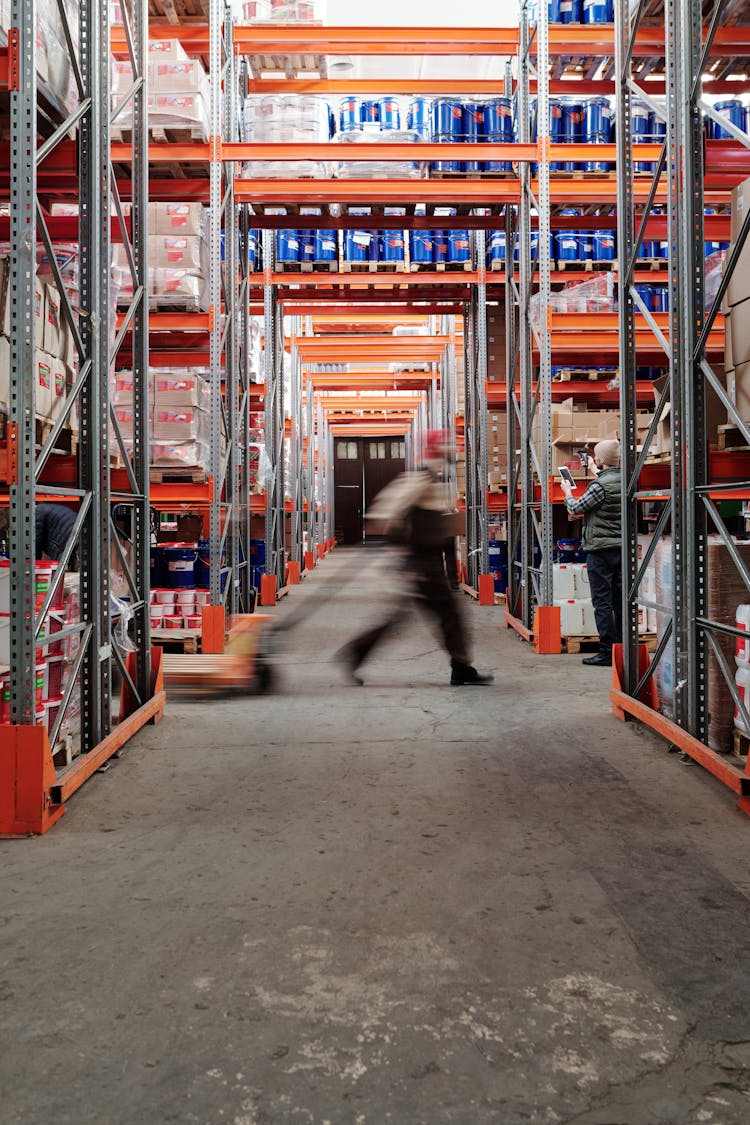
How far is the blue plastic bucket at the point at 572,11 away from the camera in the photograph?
9391mm

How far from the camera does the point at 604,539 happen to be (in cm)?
786

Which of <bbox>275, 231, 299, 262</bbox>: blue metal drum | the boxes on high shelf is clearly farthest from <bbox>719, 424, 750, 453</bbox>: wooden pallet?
<bbox>275, 231, 299, 262</bbox>: blue metal drum

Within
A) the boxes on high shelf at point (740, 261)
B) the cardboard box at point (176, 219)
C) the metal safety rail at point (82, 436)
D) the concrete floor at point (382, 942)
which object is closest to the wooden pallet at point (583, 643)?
the concrete floor at point (382, 942)

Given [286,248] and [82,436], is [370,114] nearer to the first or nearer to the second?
[286,248]

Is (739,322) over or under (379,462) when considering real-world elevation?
under

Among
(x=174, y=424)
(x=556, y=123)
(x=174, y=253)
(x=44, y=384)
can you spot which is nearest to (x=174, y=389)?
(x=174, y=424)

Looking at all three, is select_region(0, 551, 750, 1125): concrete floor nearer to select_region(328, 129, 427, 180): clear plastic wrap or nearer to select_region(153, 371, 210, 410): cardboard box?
select_region(153, 371, 210, 410): cardboard box

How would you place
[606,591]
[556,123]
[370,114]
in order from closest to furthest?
[606,591]
[556,123]
[370,114]

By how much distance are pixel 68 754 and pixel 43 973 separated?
211 centimetres

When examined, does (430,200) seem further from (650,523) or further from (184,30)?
(650,523)

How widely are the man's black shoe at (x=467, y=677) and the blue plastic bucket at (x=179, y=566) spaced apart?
124 inches

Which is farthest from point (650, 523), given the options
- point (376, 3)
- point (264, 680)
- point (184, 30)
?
point (376, 3)

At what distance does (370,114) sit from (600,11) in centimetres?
259

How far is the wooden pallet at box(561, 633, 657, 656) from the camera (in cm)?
852
